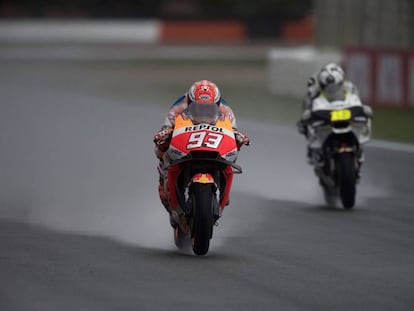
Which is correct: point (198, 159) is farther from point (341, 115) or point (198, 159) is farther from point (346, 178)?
point (341, 115)

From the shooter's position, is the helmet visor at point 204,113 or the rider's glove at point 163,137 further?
the rider's glove at point 163,137

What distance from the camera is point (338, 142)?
13531 millimetres

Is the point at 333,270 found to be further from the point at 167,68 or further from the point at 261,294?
the point at 167,68

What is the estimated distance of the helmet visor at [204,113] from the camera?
10188 millimetres

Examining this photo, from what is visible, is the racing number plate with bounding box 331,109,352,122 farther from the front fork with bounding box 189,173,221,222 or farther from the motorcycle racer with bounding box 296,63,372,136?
the front fork with bounding box 189,173,221,222

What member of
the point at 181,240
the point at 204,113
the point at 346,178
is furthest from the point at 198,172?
the point at 346,178

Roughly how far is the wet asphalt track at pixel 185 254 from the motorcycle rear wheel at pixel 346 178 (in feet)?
0.51

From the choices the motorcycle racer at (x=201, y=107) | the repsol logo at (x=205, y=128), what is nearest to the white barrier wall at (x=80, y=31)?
the motorcycle racer at (x=201, y=107)

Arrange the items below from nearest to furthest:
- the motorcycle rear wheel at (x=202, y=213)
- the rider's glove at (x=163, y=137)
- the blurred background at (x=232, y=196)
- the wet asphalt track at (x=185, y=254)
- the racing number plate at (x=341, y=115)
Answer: the wet asphalt track at (x=185, y=254)
the blurred background at (x=232, y=196)
the motorcycle rear wheel at (x=202, y=213)
the rider's glove at (x=163, y=137)
the racing number plate at (x=341, y=115)

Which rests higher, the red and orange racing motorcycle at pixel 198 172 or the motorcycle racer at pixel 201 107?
the motorcycle racer at pixel 201 107

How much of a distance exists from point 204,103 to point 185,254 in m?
1.18

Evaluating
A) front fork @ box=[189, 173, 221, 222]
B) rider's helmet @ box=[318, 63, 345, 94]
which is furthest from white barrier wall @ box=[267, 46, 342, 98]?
front fork @ box=[189, 173, 221, 222]

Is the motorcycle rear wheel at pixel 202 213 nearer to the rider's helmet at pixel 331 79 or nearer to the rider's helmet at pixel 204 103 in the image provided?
the rider's helmet at pixel 204 103

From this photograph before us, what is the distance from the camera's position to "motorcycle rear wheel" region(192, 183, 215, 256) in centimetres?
962
